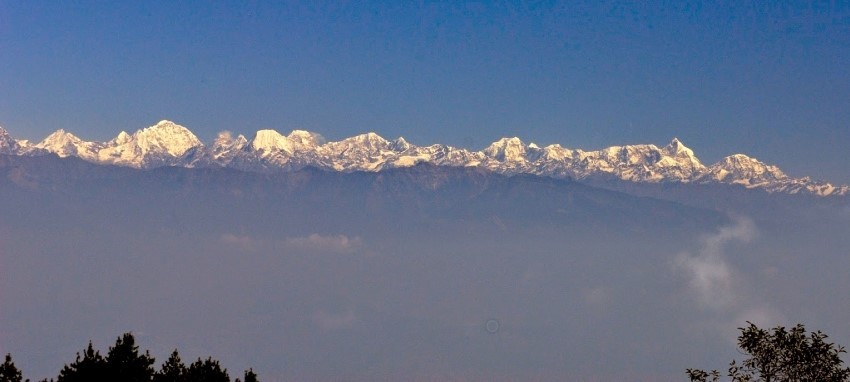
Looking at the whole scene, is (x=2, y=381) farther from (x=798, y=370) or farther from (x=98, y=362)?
(x=798, y=370)

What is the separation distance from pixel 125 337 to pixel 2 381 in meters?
11.5

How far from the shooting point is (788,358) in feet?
199

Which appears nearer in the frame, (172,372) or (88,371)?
(88,371)

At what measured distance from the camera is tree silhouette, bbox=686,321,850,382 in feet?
196

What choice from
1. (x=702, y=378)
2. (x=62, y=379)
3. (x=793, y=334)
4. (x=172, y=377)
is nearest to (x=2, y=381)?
(x=62, y=379)

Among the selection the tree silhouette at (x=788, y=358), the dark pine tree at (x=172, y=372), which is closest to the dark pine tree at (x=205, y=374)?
the dark pine tree at (x=172, y=372)

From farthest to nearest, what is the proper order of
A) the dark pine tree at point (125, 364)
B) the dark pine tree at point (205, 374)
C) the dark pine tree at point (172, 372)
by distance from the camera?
the dark pine tree at point (205, 374), the dark pine tree at point (172, 372), the dark pine tree at point (125, 364)

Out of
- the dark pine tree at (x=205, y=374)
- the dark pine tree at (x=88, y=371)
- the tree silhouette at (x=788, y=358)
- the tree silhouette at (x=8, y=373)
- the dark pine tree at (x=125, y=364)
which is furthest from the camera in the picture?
the dark pine tree at (x=205, y=374)

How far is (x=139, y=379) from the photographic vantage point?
7506 cm

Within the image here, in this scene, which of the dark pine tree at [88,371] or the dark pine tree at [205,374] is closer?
the dark pine tree at [88,371]

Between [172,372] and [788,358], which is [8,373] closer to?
[172,372]

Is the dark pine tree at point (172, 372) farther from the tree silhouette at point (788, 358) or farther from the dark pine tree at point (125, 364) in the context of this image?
the tree silhouette at point (788, 358)

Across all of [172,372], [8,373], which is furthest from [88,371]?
[8,373]

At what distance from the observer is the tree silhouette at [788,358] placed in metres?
59.8
